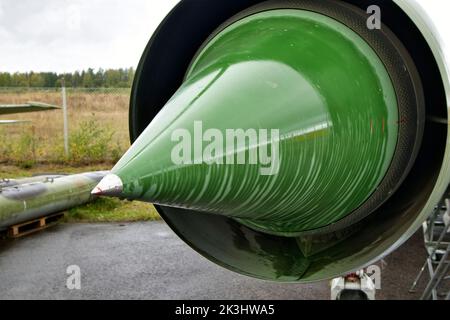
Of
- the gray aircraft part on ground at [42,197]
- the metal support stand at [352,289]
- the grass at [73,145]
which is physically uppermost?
the grass at [73,145]

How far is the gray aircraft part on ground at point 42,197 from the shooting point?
4.62m

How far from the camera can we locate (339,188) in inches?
26.5

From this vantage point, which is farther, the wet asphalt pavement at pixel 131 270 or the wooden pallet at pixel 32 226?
the wooden pallet at pixel 32 226

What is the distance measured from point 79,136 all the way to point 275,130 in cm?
761

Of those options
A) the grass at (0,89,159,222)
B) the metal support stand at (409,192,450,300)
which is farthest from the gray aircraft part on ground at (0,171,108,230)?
the metal support stand at (409,192,450,300)

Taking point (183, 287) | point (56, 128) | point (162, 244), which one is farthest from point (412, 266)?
point (56, 128)

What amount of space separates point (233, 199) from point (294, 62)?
8.0 inches
